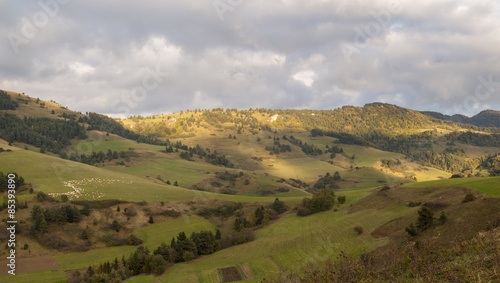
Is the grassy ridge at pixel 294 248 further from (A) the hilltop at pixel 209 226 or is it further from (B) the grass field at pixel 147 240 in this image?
(B) the grass field at pixel 147 240

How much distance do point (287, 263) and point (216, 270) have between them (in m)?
11.7

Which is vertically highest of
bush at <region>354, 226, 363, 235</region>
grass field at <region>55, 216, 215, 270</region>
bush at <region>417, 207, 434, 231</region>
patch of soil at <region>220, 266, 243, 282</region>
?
bush at <region>417, 207, 434, 231</region>

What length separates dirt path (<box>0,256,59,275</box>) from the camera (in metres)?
44.5

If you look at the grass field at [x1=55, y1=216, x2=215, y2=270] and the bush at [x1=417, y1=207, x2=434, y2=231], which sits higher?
the bush at [x1=417, y1=207, x2=434, y2=231]

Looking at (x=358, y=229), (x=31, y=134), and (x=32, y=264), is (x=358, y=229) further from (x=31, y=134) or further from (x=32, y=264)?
(x=31, y=134)

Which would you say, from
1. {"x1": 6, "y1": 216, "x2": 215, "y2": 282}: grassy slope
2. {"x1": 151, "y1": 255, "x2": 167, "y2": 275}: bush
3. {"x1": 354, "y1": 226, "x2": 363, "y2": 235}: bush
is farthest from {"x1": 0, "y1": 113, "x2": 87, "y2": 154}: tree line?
{"x1": 354, "y1": 226, "x2": 363, "y2": 235}: bush

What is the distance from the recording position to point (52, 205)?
64.4m

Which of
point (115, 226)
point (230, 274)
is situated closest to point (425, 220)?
point (230, 274)

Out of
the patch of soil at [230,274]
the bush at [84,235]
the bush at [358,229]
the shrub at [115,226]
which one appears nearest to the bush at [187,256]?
the patch of soil at [230,274]

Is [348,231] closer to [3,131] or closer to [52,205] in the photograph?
[52,205]

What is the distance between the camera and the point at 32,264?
47.2m

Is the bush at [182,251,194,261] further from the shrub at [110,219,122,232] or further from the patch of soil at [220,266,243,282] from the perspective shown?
the shrub at [110,219,122,232]

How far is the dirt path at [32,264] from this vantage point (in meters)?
44.5

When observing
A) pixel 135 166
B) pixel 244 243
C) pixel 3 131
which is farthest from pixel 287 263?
pixel 3 131
